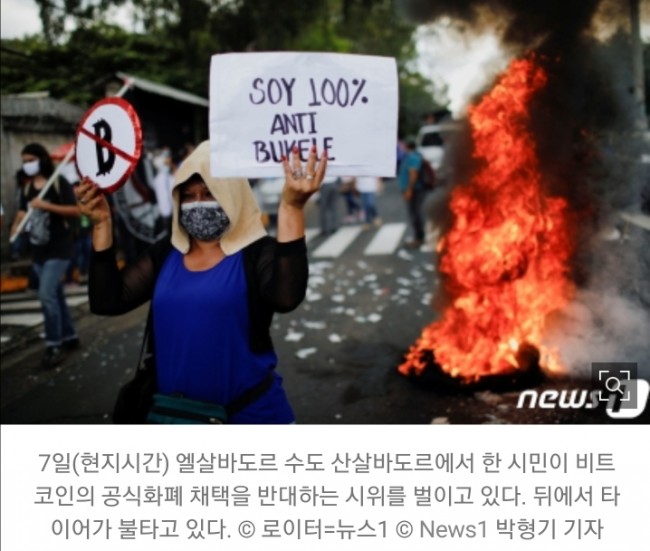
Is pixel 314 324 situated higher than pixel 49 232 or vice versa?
pixel 49 232

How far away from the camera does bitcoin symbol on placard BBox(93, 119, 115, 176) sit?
294 centimetres

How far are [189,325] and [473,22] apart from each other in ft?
13.2

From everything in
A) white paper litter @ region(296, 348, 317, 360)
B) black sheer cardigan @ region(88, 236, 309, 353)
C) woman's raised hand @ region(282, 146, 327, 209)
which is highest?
woman's raised hand @ region(282, 146, 327, 209)

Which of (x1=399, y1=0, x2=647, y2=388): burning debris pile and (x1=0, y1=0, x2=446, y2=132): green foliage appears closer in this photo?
(x1=399, y1=0, x2=647, y2=388): burning debris pile

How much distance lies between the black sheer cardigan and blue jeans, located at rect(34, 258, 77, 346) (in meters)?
3.76

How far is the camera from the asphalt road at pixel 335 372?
483 centimetres

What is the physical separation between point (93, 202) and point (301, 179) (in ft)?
2.99

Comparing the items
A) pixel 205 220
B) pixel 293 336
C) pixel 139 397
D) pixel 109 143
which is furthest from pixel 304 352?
pixel 205 220

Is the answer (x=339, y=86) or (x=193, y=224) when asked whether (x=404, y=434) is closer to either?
(x=193, y=224)

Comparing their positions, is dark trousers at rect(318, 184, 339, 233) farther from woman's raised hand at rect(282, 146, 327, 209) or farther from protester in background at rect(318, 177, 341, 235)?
woman's raised hand at rect(282, 146, 327, 209)

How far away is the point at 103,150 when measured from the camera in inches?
117

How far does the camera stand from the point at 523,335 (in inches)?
207

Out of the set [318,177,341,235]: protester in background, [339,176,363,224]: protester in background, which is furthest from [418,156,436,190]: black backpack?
[339,176,363,224]: protester in background

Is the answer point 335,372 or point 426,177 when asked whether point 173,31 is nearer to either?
point 426,177
